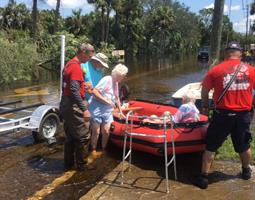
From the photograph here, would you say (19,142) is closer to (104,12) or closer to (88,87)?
(88,87)

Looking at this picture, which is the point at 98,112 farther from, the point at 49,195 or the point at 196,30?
the point at 196,30

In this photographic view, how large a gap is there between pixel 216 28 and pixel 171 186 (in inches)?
256

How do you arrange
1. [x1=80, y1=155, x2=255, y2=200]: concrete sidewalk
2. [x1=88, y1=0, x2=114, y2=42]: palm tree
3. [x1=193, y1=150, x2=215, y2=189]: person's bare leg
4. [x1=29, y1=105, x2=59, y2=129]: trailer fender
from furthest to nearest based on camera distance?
1. [x1=88, y1=0, x2=114, y2=42]: palm tree
2. [x1=29, y1=105, x2=59, y2=129]: trailer fender
3. [x1=193, y1=150, x2=215, y2=189]: person's bare leg
4. [x1=80, y1=155, x2=255, y2=200]: concrete sidewalk

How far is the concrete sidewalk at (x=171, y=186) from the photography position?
5.20 meters

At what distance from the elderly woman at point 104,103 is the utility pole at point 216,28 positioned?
4698mm

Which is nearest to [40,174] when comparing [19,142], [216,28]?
[19,142]

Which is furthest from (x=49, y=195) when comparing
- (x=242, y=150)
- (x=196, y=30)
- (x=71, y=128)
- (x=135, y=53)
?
(x=196, y=30)

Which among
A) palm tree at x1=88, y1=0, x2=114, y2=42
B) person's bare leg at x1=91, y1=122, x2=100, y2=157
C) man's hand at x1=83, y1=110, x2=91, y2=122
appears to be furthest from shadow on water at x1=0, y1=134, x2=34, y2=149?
palm tree at x1=88, y1=0, x2=114, y2=42

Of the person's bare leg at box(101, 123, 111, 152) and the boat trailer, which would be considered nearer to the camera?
the person's bare leg at box(101, 123, 111, 152)

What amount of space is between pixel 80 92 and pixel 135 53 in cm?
5580

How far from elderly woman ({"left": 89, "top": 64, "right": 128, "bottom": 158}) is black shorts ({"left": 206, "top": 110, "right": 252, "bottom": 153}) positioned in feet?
6.30

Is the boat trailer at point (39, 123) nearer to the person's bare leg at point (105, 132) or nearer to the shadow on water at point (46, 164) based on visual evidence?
the shadow on water at point (46, 164)

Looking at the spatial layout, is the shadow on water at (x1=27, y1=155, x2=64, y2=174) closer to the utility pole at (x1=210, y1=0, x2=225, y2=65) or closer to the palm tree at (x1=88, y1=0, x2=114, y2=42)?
the utility pole at (x1=210, y1=0, x2=225, y2=65)

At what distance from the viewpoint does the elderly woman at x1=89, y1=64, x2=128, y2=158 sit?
6.88 metres
